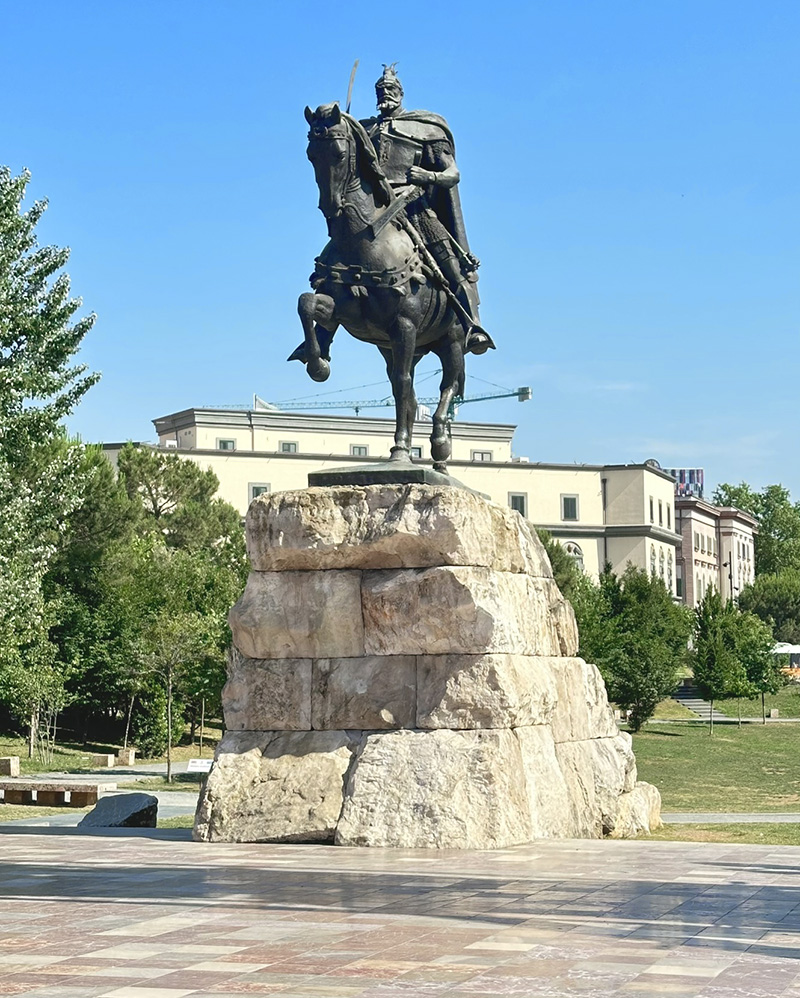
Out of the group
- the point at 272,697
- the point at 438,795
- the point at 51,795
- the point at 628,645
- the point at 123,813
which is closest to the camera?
the point at 438,795

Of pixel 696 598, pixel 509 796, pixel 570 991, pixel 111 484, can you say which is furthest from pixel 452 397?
pixel 696 598

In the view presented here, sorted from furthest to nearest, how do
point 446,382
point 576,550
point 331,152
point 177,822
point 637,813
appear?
point 576,550 → point 177,822 → point 637,813 → point 446,382 → point 331,152

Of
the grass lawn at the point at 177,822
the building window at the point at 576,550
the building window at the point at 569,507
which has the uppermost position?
the building window at the point at 569,507

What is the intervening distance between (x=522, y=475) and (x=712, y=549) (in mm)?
31907

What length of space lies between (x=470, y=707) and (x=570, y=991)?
5817 mm

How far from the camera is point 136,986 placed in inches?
231

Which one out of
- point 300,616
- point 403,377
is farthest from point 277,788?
point 403,377

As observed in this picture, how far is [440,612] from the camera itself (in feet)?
38.5

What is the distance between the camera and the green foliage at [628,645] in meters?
48.1

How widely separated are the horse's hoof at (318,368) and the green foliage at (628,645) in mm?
34169

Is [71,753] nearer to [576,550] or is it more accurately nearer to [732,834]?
[732,834]

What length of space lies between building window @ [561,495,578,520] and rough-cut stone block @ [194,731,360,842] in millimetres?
74185

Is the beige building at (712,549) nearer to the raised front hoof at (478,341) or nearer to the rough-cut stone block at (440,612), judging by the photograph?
the raised front hoof at (478,341)

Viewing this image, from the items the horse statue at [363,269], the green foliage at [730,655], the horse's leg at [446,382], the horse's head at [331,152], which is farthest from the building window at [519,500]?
the horse's head at [331,152]
